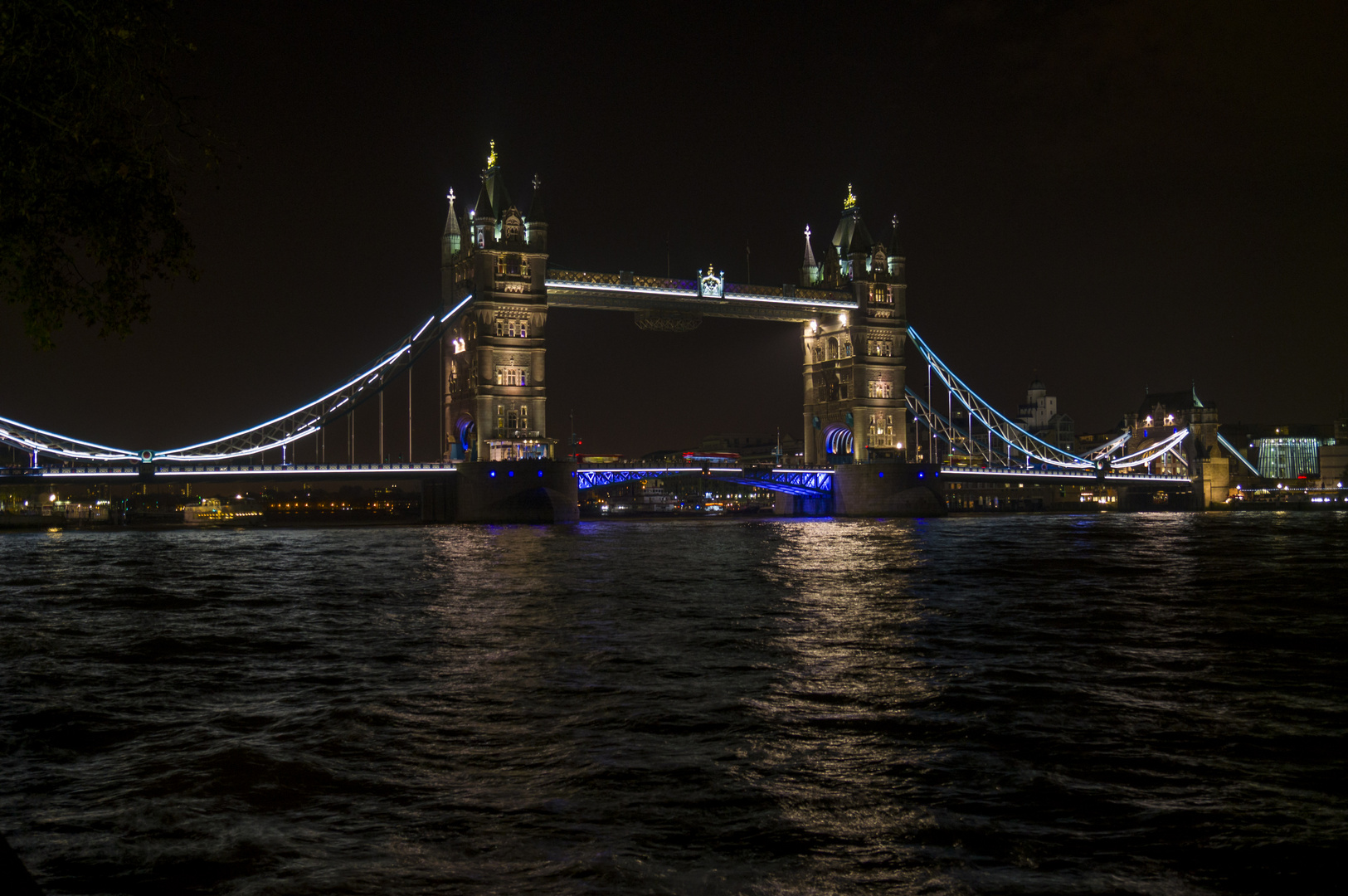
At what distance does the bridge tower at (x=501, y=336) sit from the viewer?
73.9 meters

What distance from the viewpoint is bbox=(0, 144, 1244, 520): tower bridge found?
71.4 m

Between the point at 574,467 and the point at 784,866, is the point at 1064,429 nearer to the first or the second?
the point at 574,467

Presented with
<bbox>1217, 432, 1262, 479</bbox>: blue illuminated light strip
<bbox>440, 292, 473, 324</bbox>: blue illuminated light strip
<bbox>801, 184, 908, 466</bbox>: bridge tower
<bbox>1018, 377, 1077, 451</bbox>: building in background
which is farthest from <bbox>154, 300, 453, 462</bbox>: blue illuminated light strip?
<bbox>1018, 377, 1077, 451</bbox>: building in background

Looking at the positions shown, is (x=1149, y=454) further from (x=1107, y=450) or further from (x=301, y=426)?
(x=301, y=426)

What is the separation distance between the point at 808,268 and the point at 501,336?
35.8m

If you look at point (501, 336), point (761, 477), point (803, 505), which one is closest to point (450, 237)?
point (501, 336)

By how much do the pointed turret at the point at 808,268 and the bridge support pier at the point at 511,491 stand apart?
3662cm

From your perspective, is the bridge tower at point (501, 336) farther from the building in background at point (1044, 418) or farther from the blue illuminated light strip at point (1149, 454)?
the building in background at point (1044, 418)

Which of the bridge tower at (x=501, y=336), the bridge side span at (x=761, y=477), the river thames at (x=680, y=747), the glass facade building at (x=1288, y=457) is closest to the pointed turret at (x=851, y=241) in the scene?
the bridge side span at (x=761, y=477)

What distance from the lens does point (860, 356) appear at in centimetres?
9006

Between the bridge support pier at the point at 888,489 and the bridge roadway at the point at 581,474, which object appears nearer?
the bridge roadway at the point at 581,474

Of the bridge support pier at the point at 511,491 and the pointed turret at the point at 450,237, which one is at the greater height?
the pointed turret at the point at 450,237

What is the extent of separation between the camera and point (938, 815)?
6469 mm

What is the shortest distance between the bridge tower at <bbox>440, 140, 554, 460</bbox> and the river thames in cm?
5322
